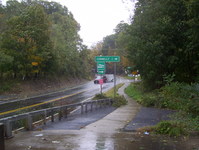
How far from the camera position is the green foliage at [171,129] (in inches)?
336

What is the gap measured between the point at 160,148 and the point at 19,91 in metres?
29.8

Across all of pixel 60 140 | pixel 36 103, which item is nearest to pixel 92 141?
pixel 60 140

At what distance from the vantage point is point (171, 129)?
8719mm

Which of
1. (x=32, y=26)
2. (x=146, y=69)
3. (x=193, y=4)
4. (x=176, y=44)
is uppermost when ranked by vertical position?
(x=32, y=26)

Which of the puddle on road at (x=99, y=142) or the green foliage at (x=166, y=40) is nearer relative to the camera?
the puddle on road at (x=99, y=142)

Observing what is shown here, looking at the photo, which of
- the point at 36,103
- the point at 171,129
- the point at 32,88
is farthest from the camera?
the point at 32,88

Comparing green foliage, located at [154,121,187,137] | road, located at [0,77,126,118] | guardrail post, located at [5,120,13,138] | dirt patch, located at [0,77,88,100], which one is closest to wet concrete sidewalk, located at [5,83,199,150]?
guardrail post, located at [5,120,13,138]

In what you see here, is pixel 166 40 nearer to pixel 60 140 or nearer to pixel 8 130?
pixel 60 140

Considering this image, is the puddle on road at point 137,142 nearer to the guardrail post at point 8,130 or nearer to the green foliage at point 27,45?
the guardrail post at point 8,130

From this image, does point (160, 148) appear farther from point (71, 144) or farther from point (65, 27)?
point (65, 27)

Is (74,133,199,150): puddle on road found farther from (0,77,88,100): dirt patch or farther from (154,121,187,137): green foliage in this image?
(0,77,88,100): dirt patch

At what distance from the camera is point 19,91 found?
3444cm

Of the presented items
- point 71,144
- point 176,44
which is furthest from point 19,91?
point 71,144

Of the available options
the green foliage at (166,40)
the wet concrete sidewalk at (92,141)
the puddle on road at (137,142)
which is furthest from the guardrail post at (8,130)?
the green foliage at (166,40)
